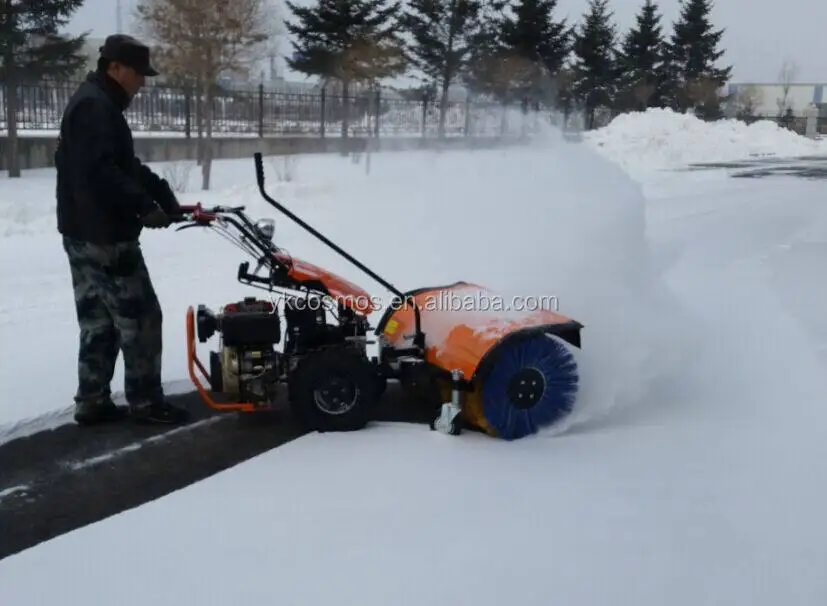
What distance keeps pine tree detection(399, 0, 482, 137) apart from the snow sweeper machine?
67.3 ft

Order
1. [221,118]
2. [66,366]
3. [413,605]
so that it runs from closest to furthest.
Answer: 1. [413,605]
2. [66,366]
3. [221,118]

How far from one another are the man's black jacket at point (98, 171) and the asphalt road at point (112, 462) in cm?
97

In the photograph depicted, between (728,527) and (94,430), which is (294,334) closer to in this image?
(94,430)

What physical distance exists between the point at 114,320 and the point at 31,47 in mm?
13042

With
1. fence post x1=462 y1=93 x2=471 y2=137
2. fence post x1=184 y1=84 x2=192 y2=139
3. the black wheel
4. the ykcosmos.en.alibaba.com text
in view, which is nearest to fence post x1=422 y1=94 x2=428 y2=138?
fence post x1=462 y1=93 x2=471 y2=137

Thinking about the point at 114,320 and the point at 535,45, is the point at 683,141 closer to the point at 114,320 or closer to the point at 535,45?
the point at 535,45

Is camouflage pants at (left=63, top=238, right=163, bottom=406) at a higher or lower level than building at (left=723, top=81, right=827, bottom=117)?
lower

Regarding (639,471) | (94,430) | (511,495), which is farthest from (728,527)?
(94,430)

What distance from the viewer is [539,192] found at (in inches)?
231

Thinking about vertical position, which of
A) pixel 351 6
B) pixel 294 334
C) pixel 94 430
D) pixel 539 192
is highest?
pixel 351 6

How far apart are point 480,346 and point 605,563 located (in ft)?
4.10

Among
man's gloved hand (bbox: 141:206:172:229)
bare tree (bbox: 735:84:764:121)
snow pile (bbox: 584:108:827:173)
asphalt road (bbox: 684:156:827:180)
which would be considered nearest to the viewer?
man's gloved hand (bbox: 141:206:172:229)

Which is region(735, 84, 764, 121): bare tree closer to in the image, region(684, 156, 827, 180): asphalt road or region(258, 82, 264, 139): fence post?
region(684, 156, 827, 180): asphalt road

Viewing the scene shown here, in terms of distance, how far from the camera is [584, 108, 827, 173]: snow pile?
73.9 feet
